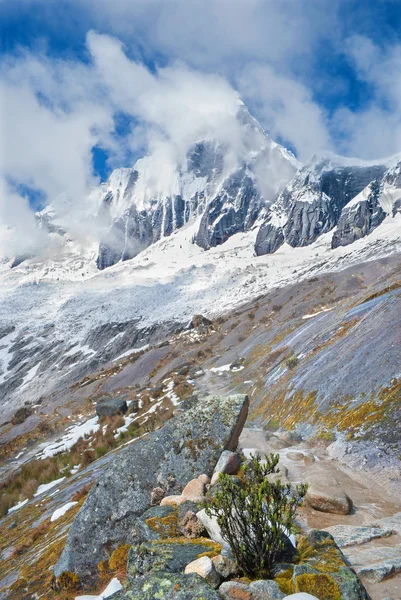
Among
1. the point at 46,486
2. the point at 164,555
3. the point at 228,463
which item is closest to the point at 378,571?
the point at 164,555

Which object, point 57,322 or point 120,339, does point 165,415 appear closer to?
point 120,339

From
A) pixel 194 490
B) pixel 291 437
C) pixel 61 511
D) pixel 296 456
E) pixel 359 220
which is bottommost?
pixel 359 220

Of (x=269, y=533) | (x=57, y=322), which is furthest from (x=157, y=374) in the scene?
(x=57, y=322)

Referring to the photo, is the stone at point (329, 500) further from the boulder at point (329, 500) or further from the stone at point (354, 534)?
the stone at point (354, 534)

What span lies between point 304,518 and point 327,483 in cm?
101

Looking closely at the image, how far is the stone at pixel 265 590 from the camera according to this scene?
3.47 meters

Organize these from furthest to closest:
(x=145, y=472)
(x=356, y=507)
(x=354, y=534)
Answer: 1. (x=145, y=472)
2. (x=356, y=507)
3. (x=354, y=534)

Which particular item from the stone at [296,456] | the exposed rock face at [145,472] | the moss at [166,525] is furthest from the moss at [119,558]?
the stone at [296,456]

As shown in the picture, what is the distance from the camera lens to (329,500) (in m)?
6.26

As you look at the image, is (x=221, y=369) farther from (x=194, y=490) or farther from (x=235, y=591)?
Answer: (x=235, y=591)

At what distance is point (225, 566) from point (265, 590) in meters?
0.61

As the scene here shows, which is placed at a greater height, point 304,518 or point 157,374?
point 304,518

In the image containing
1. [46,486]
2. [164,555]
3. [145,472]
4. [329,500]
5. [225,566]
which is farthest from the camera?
[46,486]

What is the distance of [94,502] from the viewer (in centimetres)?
704
